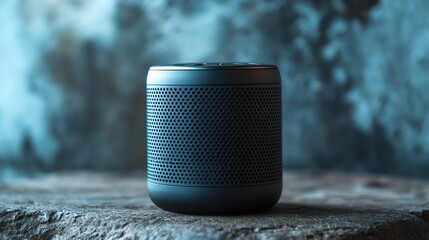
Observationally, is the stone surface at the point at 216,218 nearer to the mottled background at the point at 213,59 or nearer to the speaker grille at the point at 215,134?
the speaker grille at the point at 215,134

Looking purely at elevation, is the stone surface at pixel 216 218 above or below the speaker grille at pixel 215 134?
below

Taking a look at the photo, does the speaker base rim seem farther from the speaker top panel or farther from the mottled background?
the mottled background

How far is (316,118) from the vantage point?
8.18ft

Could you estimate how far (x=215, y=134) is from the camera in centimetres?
137

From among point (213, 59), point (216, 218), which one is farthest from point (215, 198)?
point (213, 59)

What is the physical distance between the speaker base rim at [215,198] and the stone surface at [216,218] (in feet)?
0.06

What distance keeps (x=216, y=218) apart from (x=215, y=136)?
0.17m

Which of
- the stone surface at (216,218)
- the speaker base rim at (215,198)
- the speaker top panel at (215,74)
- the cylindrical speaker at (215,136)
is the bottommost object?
the stone surface at (216,218)

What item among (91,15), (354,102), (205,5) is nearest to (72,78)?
(91,15)

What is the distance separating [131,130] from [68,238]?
142cm

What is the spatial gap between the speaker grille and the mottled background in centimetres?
103

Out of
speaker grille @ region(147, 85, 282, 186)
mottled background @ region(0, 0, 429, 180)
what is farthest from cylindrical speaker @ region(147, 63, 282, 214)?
mottled background @ region(0, 0, 429, 180)

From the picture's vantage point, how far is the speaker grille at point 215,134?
1.37 meters

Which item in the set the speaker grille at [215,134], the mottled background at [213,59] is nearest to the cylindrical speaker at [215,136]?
the speaker grille at [215,134]
